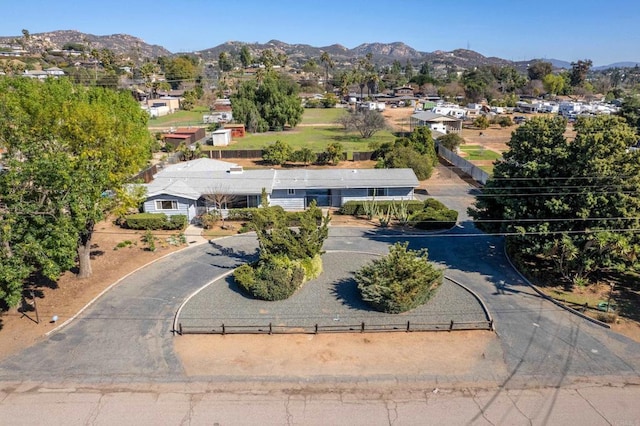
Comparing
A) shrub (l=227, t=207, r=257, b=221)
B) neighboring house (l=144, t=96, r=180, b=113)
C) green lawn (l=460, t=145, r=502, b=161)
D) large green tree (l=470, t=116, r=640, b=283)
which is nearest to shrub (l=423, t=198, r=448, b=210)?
large green tree (l=470, t=116, r=640, b=283)

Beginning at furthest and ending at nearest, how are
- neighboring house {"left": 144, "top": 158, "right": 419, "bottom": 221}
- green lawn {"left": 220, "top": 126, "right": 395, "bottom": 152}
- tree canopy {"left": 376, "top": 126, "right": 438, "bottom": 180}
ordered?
green lawn {"left": 220, "top": 126, "right": 395, "bottom": 152} → tree canopy {"left": 376, "top": 126, "right": 438, "bottom": 180} → neighboring house {"left": 144, "top": 158, "right": 419, "bottom": 221}

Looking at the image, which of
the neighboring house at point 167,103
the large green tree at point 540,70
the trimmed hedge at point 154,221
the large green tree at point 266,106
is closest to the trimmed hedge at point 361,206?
the trimmed hedge at point 154,221

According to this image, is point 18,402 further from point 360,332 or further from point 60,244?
point 360,332

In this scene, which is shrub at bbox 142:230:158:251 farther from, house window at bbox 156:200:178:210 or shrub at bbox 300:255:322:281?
shrub at bbox 300:255:322:281

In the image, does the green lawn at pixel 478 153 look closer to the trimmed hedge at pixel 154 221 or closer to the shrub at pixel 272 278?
the trimmed hedge at pixel 154 221

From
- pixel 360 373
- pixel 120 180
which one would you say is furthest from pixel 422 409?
pixel 120 180

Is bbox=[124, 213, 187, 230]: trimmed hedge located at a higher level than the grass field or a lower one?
lower

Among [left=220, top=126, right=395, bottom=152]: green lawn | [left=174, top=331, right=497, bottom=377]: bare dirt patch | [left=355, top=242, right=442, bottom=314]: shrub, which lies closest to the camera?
[left=174, top=331, right=497, bottom=377]: bare dirt patch
